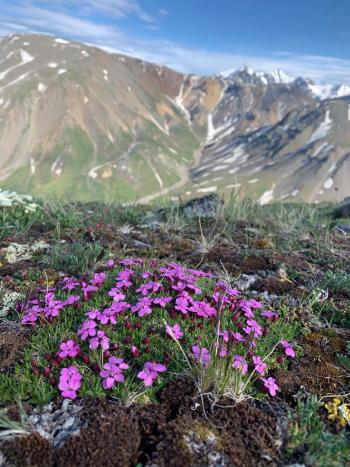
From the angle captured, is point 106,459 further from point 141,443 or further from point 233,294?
point 233,294

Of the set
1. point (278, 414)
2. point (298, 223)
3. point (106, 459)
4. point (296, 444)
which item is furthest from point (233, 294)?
point (298, 223)

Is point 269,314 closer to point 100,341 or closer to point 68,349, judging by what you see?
point 100,341

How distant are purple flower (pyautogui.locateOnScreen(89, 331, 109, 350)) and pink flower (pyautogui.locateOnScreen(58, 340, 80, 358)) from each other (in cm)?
17

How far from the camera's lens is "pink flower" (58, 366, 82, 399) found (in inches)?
169

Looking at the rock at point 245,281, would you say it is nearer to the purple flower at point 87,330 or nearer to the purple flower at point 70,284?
the purple flower at point 70,284

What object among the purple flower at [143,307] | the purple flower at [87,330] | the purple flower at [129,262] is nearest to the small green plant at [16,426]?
the purple flower at [87,330]

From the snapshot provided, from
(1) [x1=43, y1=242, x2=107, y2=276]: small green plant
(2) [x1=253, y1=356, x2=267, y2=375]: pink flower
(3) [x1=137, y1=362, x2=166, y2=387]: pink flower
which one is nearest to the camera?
(3) [x1=137, y1=362, x2=166, y2=387]: pink flower

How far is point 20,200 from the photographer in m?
11.6

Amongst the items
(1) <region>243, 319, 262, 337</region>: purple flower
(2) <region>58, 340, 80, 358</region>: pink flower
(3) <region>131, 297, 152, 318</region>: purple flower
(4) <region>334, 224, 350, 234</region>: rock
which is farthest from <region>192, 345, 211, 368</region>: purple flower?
(4) <region>334, 224, 350, 234</region>: rock

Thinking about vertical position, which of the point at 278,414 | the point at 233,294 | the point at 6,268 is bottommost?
the point at 6,268

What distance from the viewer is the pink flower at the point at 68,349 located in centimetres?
475

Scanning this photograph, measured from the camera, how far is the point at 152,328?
208 inches

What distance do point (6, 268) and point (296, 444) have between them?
18.9 feet

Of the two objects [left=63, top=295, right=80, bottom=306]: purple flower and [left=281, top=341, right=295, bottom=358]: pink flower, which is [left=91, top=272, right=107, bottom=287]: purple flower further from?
[left=281, top=341, right=295, bottom=358]: pink flower
